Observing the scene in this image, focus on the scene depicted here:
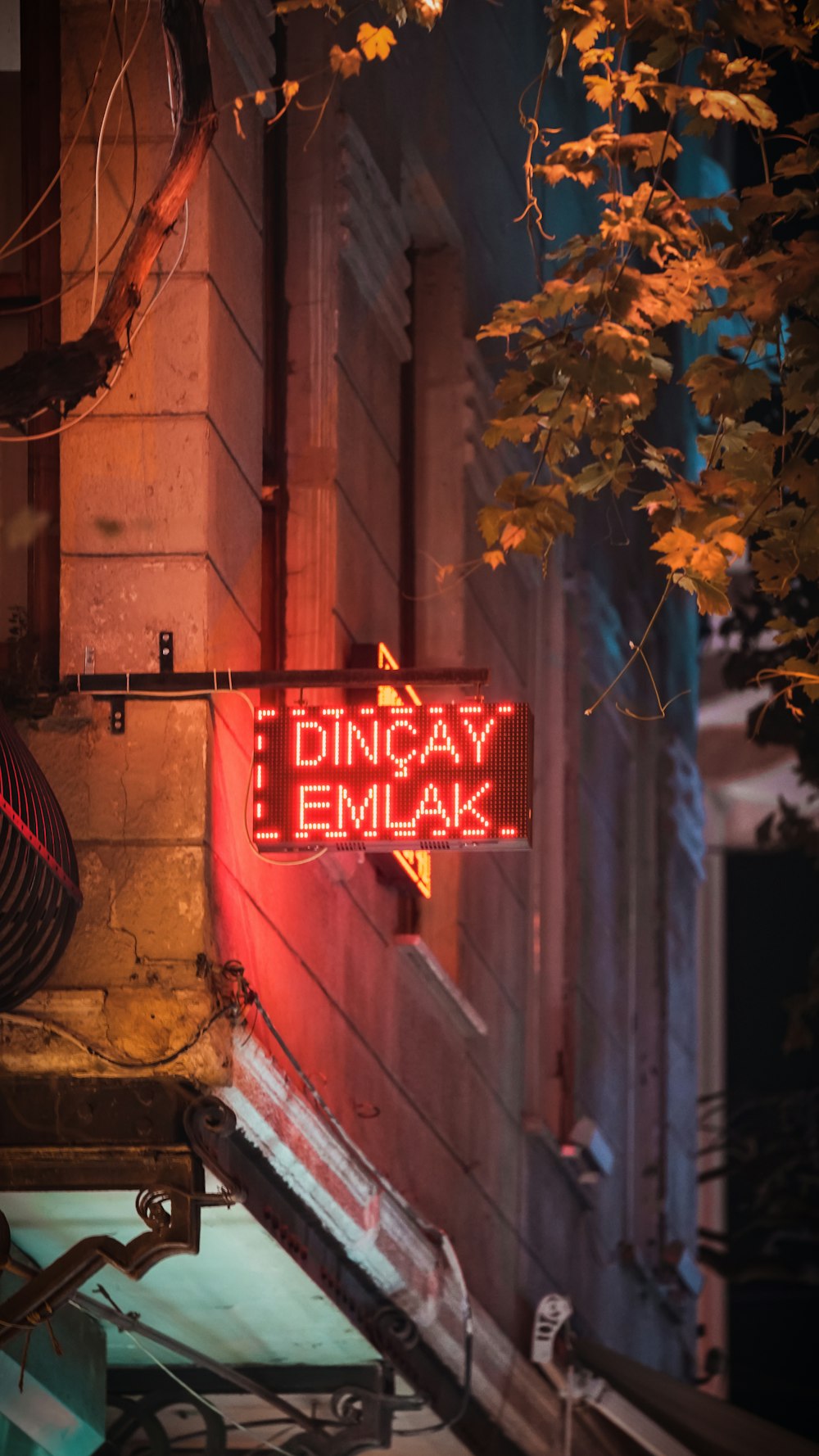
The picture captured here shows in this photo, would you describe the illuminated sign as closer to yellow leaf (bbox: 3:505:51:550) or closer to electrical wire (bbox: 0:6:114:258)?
yellow leaf (bbox: 3:505:51:550)

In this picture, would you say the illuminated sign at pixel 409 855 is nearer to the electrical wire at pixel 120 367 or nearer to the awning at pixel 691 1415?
the electrical wire at pixel 120 367

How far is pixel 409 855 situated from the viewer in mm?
12664

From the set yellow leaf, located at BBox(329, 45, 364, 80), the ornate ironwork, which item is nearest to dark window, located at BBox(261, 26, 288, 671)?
yellow leaf, located at BBox(329, 45, 364, 80)

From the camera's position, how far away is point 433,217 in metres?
15.4

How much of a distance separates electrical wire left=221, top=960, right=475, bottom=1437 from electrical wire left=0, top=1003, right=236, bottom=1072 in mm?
171

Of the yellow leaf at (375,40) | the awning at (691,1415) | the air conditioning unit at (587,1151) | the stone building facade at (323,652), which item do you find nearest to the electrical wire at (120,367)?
the stone building facade at (323,652)

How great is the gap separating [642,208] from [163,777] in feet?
9.54

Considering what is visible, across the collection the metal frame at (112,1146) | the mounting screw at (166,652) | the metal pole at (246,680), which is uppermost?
the mounting screw at (166,652)

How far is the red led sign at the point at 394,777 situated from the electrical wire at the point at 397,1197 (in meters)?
0.57

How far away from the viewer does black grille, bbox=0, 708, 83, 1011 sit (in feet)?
28.9

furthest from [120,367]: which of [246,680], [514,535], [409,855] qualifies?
[409,855]

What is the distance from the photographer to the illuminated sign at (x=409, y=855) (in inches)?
439

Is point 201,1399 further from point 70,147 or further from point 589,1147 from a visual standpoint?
point 589,1147

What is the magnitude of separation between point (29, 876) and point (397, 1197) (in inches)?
150
